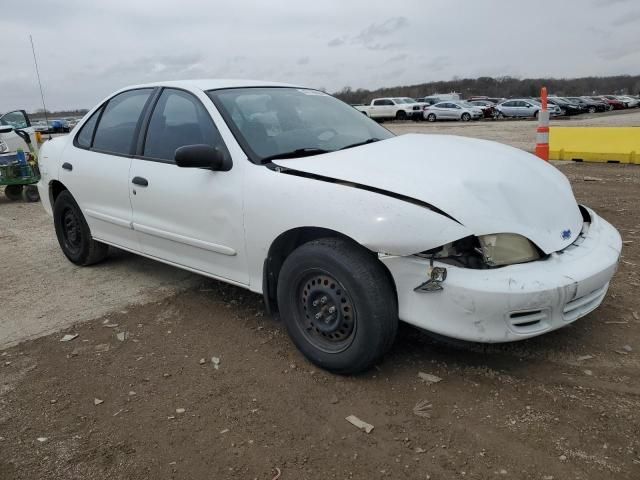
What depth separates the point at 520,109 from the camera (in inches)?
1367

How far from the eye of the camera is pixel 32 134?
32.0ft

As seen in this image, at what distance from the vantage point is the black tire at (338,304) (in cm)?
272

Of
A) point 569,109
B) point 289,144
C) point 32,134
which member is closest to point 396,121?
point 569,109

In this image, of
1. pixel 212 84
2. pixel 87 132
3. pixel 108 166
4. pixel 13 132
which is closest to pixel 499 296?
pixel 212 84

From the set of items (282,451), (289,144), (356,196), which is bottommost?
(282,451)

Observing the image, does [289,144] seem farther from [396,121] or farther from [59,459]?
[396,121]

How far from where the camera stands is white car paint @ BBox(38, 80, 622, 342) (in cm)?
259

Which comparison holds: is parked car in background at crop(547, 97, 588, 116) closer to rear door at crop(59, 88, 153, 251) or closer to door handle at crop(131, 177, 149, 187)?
rear door at crop(59, 88, 153, 251)

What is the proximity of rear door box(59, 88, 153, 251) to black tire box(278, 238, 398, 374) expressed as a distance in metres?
1.78

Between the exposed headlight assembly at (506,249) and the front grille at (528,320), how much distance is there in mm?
251

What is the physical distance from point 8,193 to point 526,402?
9727 mm

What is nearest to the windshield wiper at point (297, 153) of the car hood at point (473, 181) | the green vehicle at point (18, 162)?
the car hood at point (473, 181)

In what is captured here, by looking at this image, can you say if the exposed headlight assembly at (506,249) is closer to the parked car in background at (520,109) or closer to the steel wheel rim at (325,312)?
the steel wheel rim at (325,312)

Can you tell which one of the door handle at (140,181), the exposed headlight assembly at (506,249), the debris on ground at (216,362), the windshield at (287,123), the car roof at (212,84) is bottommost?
the debris on ground at (216,362)
